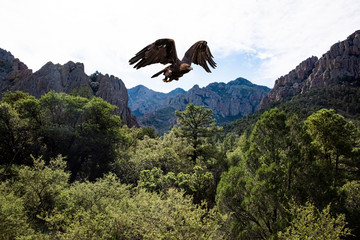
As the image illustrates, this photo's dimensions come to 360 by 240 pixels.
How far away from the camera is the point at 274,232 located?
34.1 ft

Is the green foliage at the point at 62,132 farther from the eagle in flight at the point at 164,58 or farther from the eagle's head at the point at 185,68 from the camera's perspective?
the eagle's head at the point at 185,68

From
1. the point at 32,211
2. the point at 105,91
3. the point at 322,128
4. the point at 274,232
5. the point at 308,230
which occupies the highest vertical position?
the point at 105,91

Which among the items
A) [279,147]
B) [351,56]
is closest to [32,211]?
[279,147]

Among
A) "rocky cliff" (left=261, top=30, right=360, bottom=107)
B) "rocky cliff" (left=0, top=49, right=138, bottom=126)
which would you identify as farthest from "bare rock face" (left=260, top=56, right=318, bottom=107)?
"rocky cliff" (left=0, top=49, right=138, bottom=126)

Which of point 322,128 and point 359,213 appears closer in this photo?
point 359,213

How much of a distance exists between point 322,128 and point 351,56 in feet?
364

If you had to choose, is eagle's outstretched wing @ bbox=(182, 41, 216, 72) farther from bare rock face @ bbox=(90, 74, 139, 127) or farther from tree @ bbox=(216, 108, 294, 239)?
bare rock face @ bbox=(90, 74, 139, 127)

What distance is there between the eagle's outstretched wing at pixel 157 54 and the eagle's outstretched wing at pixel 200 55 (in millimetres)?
445

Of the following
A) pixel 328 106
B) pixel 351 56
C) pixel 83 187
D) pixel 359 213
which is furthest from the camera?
pixel 351 56

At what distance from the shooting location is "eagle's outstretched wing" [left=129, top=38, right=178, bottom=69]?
4.44 m

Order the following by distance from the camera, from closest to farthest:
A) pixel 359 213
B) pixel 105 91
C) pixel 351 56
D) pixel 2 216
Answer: pixel 2 216 → pixel 359 213 → pixel 105 91 → pixel 351 56

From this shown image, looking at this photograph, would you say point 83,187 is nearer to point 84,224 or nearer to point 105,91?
point 84,224

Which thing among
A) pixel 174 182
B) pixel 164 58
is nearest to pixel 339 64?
→ pixel 174 182

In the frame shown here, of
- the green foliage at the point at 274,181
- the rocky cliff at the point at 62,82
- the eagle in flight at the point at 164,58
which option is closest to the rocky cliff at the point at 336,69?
the rocky cliff at the point at 62,82
